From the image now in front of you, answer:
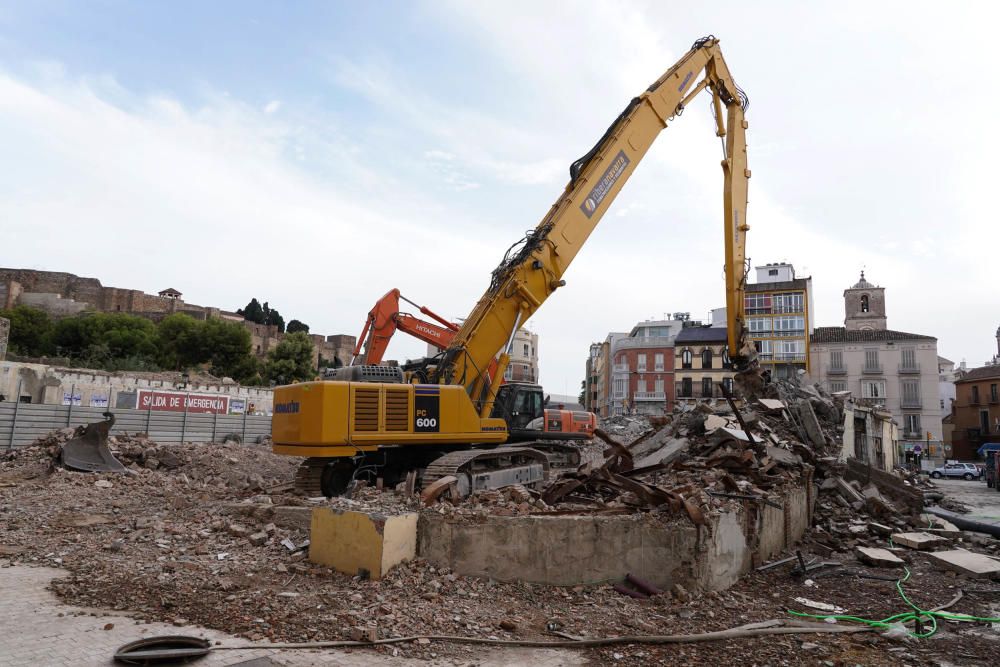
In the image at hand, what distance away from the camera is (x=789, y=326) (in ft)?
170

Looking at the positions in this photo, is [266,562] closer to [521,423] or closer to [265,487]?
[265,487]

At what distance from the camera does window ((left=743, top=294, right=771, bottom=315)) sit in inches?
2088

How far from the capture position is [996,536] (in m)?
11.2

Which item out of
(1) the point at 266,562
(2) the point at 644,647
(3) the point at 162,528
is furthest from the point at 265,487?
(2) the point at 644,647

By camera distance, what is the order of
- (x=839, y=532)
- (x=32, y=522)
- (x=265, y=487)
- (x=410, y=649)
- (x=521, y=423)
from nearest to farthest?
1. (x=410, y=649)
2. (x=32, y=522)
3. (x=839, y=532)
4. (x=265, y=487)
5. (x=521, y=423)

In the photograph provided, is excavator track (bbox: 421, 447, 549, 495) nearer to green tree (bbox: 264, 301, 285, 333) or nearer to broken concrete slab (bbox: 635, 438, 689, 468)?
broken concrete slab (bbox: 635, 438, 689, 468)

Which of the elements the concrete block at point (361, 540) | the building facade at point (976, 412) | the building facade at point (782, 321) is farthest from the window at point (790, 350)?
the concrete block at point (361, 540)

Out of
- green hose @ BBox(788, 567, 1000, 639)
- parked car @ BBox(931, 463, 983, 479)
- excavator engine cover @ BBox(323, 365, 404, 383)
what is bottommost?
parked car @ BBox(931, 463, 983, 479)

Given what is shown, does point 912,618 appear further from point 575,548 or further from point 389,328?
point 389,328

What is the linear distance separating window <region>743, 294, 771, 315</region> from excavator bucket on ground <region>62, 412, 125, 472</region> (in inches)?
Answer: 1908

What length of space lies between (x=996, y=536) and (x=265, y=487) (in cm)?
1243

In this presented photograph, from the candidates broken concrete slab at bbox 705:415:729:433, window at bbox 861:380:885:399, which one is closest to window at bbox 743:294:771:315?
window at bbox 861:380:885:399

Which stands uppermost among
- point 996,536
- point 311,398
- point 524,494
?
point 311,398

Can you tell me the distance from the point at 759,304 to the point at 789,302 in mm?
2240
